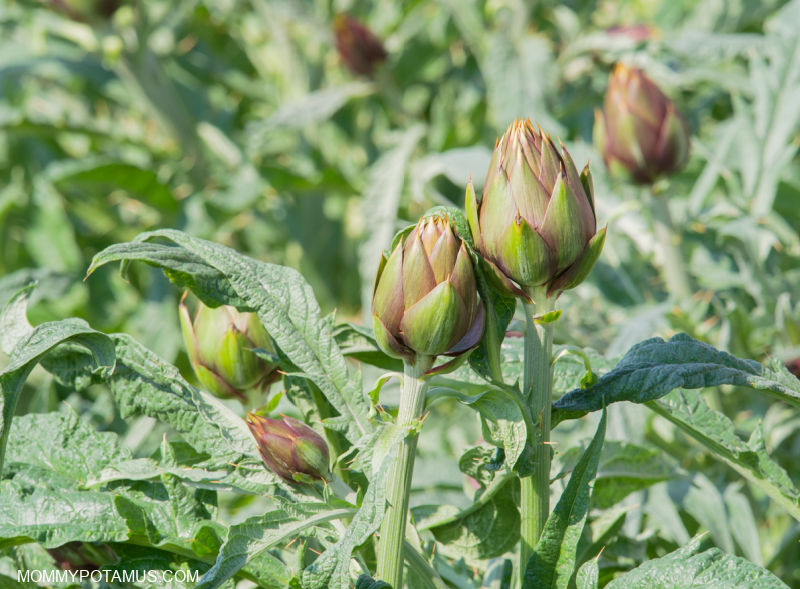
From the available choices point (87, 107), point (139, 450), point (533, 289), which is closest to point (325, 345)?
point (533, 289)

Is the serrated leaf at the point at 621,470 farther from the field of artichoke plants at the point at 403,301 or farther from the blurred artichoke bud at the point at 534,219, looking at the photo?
the blurred artichoke bud at the point at 534,219

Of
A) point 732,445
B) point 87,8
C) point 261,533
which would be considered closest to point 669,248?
point 732,445

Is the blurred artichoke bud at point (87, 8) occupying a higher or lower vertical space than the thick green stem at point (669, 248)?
higher

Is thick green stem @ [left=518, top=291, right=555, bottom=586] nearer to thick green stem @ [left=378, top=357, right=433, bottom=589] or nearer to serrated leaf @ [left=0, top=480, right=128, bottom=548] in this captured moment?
thick green stem @ [left=378, top=357, right=433, bottom=589]

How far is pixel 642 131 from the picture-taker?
1.15m

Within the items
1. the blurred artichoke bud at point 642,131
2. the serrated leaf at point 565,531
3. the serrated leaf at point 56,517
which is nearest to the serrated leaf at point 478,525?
the serrated leaf at point 565,531

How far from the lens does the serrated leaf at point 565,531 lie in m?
Result: 0.57

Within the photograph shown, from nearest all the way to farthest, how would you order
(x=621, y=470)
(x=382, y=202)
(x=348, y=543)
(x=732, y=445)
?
(x=348, y=543) < (x=732, y=445) < (x=621, y=470) < (x=382, y=202)

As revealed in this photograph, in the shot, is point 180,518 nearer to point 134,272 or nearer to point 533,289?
point 533,289

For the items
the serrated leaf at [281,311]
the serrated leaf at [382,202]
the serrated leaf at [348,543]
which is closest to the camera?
the serrated leaf at [348,543]

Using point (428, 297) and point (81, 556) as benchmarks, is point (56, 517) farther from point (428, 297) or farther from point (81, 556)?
point (428, 297)

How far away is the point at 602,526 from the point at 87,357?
44 centimetres

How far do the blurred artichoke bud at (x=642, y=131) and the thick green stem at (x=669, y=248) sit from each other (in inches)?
1.5

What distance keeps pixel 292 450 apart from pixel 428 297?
0.51 feet
